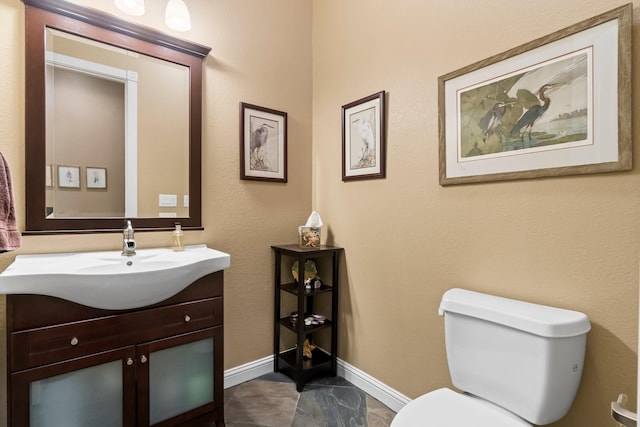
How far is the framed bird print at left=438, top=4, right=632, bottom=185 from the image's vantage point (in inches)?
39.7

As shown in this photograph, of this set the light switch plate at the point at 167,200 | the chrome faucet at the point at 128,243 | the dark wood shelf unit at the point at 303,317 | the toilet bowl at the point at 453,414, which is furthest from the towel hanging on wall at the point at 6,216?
the toilet bowl at the point at 453,414

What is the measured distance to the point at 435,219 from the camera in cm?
153

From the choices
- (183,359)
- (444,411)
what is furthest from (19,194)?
(444,411)

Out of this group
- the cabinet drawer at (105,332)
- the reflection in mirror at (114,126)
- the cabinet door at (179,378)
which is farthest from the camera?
the reflection in mirror at (114,126)

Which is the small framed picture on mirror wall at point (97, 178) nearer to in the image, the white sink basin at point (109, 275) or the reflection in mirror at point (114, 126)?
the reflection in mirror at point (114, 126)

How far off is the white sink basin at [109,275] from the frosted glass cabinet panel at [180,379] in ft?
0.99

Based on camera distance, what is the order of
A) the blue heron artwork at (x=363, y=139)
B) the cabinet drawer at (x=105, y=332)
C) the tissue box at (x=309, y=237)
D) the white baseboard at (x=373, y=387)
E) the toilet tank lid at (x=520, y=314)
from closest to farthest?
the toilet tank lid at (x=520, y=314), the cabinet drawer at (x=105, y=332), the white baseboard at (x=373, y=387), the blue heron artwork at (x=363, y=139), the tissue box at (x=309, y=237)

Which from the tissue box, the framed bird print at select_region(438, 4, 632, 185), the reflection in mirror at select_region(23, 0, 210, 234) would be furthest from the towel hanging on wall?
the framed bird print at select_region(438, 4, 632, 185)

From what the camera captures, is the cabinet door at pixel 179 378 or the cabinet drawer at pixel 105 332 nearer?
the cabinet drawer at pixel 105 332

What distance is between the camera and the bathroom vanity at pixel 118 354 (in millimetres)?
1091

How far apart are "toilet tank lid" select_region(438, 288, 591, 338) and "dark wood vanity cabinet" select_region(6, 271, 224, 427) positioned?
1.07 meters

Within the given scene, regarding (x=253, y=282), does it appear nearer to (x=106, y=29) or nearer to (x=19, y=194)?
(x=19, y=194)

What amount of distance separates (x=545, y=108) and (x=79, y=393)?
6.72 feet

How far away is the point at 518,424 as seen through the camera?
3.26 feet
